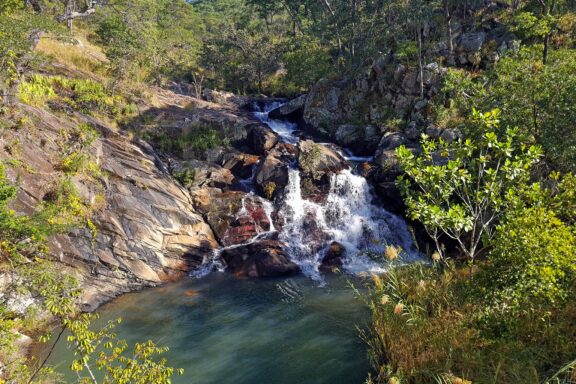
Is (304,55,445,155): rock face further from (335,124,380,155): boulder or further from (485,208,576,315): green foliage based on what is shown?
(485,208,576,315): green foliage

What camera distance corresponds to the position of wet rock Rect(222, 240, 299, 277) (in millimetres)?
18312

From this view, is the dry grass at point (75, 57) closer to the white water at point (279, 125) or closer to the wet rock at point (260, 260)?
the white water at point (279, 125)

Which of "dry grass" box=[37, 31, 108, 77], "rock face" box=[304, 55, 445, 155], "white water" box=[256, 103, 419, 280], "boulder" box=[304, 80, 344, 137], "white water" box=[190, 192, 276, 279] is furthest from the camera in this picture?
"boulder" box=[304, 80, 344, 137]

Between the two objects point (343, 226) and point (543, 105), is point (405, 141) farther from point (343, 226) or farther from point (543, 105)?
point (543, 105)

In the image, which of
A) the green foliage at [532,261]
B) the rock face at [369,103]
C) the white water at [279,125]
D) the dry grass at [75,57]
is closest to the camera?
the green foliage at [532,261]

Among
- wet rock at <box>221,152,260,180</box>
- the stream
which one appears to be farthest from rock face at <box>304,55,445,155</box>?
wet rock at <box>221,152,260,180</box>

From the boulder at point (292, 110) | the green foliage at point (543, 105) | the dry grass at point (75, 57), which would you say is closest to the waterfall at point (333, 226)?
the green foliage at point (543, 105)

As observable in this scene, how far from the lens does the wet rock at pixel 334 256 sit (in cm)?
1923

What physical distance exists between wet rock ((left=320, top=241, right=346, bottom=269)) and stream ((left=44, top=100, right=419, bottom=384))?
0.34m

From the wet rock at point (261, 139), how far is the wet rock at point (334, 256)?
1012 centimetres

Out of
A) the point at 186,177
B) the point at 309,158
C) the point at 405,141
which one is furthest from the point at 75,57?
the point at 405,141

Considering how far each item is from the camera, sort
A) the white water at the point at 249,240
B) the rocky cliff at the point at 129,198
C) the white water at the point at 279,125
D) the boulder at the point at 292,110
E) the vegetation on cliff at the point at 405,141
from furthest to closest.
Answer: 1. the boulder at the point at 292,110
2. the white water at the point at 279,125
3. the white water at the point at 249,240
4. the rocky cliff at the point at 129,198
5. the vegetation on cliff at the point at 405,141

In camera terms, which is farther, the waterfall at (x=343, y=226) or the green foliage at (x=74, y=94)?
the green foliage at (x=74, y=94)

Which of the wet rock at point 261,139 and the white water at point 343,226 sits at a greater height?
the wet rock at point 261,139
